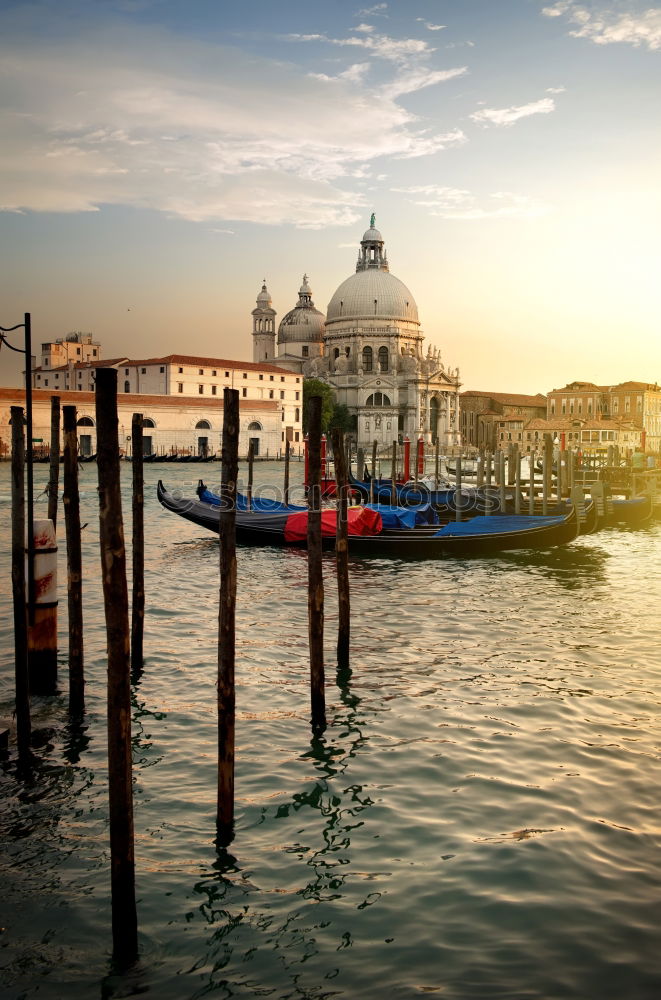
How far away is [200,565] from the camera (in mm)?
11828

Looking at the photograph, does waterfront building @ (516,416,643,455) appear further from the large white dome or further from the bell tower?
the bell tower

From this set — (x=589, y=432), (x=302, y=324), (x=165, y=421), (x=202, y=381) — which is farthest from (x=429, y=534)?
(x=302, y=324)

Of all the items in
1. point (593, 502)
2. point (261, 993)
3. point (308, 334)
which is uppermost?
point (308, 334)

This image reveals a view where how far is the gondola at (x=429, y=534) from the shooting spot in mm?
12430

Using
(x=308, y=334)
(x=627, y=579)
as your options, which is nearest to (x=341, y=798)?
(x=627, y=579)

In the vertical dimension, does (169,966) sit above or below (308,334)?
below

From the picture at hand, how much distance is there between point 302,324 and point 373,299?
7511 mm

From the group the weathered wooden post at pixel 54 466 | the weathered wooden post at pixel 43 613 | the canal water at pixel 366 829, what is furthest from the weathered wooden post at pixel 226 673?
the weathered wooden post at pixel 54 466

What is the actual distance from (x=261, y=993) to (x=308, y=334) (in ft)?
218

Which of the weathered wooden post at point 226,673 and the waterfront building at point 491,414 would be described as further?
the waterfront building at point 491,414

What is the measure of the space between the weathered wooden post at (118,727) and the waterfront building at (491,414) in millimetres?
69898

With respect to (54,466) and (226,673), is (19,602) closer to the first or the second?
(226,673)

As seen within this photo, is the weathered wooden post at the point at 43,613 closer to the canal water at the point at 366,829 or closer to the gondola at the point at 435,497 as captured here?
the canal water at the point at 366,829

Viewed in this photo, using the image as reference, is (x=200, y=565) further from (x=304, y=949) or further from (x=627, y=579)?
(x=304, y=949)
